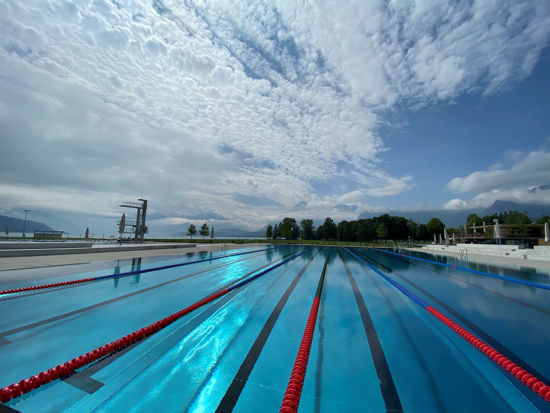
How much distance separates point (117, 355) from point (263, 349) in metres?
1.61

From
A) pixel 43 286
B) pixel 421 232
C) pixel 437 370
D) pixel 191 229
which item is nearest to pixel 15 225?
pixel 191 229

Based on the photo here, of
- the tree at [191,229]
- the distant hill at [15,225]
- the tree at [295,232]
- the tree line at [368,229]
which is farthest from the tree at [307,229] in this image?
the distant hill at [15,225]

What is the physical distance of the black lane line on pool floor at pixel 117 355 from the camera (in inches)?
78.3

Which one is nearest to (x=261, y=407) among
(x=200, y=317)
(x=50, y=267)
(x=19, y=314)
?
(x=200, y=317)

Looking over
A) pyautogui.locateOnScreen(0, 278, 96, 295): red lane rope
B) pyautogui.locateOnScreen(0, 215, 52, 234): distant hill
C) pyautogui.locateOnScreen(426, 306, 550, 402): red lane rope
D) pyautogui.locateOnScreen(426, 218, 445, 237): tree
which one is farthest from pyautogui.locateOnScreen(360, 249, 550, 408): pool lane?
pyautogui.locateOnScreen(0, 215, 52, 234): distant hill

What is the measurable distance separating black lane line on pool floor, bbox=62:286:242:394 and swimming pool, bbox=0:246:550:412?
0.01 metres

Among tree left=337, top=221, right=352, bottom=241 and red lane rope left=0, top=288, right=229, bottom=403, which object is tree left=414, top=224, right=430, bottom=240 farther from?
red lane rope left=0, top=288, right=229, bottom=403

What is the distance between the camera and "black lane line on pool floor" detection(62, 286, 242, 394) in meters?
1.99

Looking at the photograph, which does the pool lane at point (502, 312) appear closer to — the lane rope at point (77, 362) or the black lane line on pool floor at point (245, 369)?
the black lane line on pool floor at point (245, 369)

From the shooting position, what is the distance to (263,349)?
109 inches

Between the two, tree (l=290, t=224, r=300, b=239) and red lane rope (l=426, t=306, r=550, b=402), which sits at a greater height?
tree (l=290, t=224, r=300, b=239)

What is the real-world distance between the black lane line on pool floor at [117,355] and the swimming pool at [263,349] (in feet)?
0.04

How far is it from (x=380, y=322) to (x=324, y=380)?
191cm

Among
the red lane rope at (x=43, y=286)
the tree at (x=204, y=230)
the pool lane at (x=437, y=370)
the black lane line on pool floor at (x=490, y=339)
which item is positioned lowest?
the pool lane at (x=437, y=370)
